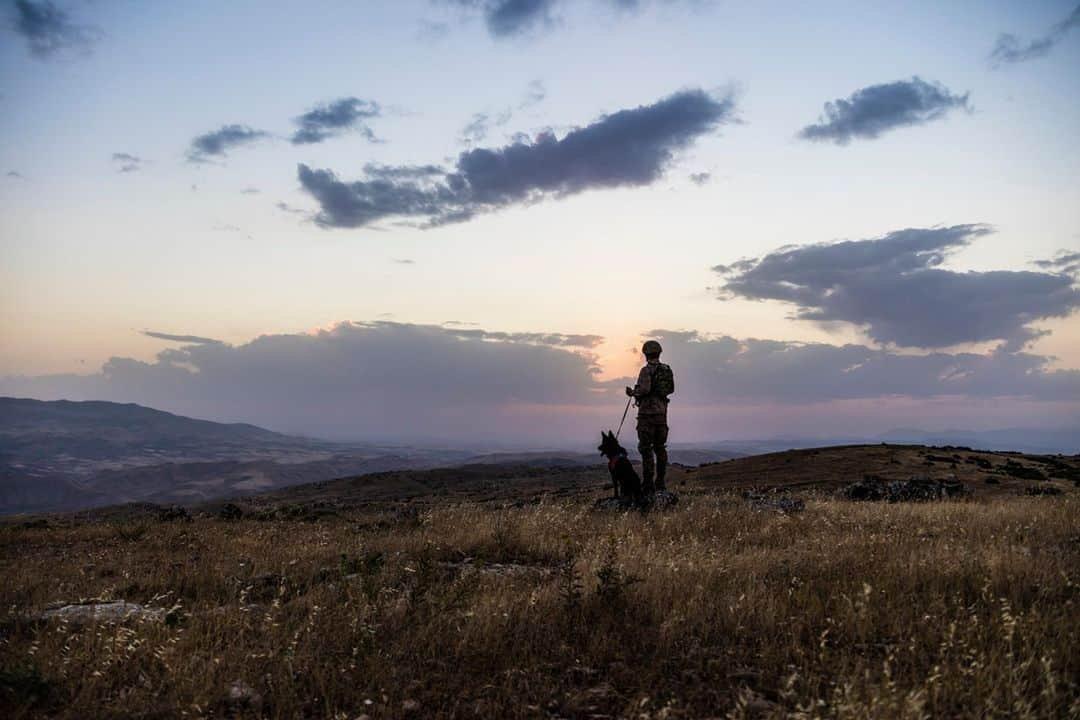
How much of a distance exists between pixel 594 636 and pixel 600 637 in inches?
2.2

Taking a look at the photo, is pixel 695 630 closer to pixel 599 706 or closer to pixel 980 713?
pixel 599 706

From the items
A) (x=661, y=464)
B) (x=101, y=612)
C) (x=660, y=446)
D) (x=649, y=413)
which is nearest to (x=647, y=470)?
(x=661, y=464)

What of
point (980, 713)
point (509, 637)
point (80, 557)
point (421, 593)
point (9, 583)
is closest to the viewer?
point (980, 713)

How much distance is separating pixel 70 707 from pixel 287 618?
190cm

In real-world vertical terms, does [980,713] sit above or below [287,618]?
above

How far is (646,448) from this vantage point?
1527cm

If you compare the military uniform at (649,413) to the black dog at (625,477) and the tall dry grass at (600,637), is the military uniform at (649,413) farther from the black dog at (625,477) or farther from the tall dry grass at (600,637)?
the tall dry grass at (600,637)

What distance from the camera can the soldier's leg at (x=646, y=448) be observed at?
15.1 meters

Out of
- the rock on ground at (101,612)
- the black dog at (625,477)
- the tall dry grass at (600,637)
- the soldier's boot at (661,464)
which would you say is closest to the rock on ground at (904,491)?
the soldier's boot at (661,464)

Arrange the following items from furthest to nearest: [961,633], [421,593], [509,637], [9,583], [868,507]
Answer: [868,507], [9,583], [421,593], [509,637], [961,633]

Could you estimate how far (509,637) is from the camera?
16.2ft

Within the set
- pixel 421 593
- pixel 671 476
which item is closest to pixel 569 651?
pixel 421 593

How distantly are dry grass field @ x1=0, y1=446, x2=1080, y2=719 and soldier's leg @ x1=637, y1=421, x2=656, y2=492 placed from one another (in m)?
6.38

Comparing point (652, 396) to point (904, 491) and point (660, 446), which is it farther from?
point (904, 491)
